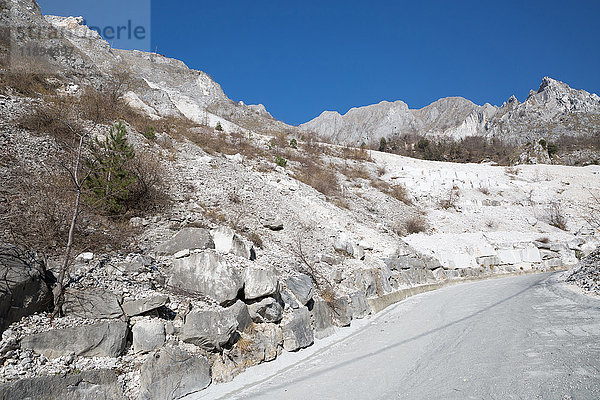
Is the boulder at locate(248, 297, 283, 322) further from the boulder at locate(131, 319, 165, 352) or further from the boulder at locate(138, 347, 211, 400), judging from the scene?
the boulder at locate(131, 319, 165, 352)

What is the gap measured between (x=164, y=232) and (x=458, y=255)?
15197 mm

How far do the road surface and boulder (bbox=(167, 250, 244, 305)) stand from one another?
1.52 meters

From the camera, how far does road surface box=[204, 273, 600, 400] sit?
407 centimetres

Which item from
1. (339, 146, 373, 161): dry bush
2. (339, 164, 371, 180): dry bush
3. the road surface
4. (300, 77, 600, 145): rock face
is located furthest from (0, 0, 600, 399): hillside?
(300, 77, 600, 145): rock face

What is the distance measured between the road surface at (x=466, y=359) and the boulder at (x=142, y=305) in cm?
190

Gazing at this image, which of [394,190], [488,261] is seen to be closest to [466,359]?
[488,261]

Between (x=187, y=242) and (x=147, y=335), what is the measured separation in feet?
8.76

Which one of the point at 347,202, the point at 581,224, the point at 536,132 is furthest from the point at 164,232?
the point at 536,132

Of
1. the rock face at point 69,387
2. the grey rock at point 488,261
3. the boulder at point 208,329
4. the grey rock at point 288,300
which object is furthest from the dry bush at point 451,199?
the rock face at point 69,387

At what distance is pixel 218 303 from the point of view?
19.5 ft

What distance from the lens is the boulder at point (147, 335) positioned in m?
4.65

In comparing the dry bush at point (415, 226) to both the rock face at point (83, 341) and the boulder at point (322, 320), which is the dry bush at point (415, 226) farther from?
the rock face at point (83, 341)

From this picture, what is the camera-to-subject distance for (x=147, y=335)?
4.72m

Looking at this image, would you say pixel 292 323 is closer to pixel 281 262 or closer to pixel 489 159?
pixel 281 262
